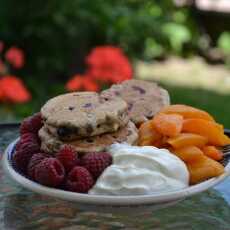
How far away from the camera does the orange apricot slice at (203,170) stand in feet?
3.89

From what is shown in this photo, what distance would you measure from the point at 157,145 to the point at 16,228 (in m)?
0.31

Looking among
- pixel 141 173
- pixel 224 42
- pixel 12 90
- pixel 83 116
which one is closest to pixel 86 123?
pixel 83 116

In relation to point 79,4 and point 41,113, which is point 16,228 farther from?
point 79,4

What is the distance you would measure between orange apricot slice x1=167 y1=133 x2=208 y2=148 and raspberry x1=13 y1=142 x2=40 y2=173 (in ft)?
0.84

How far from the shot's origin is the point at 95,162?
1150mm

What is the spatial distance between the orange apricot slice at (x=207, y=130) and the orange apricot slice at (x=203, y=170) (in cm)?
7

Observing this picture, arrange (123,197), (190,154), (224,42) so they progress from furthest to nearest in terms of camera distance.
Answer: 1. (224,42)
2. (190,154)
3. (123,197)

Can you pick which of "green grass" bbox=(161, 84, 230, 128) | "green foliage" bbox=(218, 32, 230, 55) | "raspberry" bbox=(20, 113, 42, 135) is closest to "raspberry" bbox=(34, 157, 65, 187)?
"raspberry" bbox=(20, 113, 42, 135)

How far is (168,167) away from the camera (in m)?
1.16

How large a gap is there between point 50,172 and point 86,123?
12 cm

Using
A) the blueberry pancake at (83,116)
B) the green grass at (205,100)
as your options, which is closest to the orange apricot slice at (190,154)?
the blueberry pancake at (83,116)

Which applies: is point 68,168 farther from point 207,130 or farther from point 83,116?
point 207,130

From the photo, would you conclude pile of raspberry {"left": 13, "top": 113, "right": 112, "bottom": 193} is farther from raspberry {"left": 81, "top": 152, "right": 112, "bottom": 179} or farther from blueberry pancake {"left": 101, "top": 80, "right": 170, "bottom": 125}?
blueberry pancake {"left": 101, "top": 80, "right": 170, "bottom": 125}

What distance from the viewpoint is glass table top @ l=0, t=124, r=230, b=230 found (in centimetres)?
118
